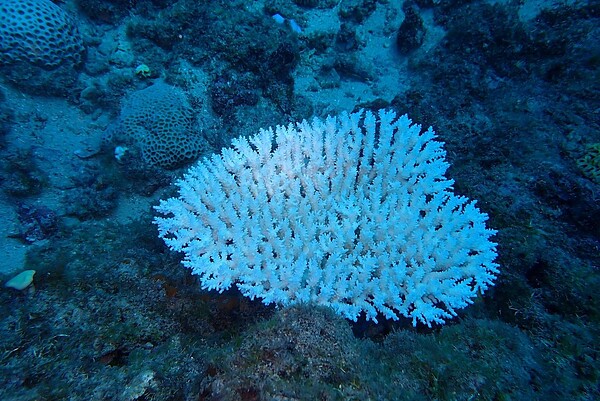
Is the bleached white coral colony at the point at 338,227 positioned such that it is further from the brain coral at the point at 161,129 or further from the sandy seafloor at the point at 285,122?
the brain coral at the point at 161,129

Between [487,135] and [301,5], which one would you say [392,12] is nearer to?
[301,5]

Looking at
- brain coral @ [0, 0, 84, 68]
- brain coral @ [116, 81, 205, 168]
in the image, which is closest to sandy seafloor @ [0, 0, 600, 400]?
brain coral @ [116, 81, 205, 168]

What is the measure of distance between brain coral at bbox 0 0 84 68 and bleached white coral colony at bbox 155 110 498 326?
15.8ft

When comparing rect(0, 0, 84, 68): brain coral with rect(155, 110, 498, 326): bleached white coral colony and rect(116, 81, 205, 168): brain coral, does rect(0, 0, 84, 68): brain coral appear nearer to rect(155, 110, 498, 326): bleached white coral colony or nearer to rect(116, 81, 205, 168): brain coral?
rect(116, 81, 205, 168): brain coral

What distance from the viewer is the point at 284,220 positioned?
9.54 ft

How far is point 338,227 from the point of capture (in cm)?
287

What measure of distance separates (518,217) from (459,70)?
3230 mm

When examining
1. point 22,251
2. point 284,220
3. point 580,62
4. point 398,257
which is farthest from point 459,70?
point 22,251

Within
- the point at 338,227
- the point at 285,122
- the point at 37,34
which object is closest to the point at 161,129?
the point at 285,122

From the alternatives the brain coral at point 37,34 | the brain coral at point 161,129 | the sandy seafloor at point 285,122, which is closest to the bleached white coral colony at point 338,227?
the sandy seafloor at point 285,122

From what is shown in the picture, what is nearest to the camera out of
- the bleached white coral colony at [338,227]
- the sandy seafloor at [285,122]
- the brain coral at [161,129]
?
the sandy seafloor at [285,122]

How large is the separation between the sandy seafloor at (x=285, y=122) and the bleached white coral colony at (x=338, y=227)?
31 centimetres

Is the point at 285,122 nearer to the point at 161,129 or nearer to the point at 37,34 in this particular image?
the point at 161,129

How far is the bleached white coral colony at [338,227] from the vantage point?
99.9 inches
